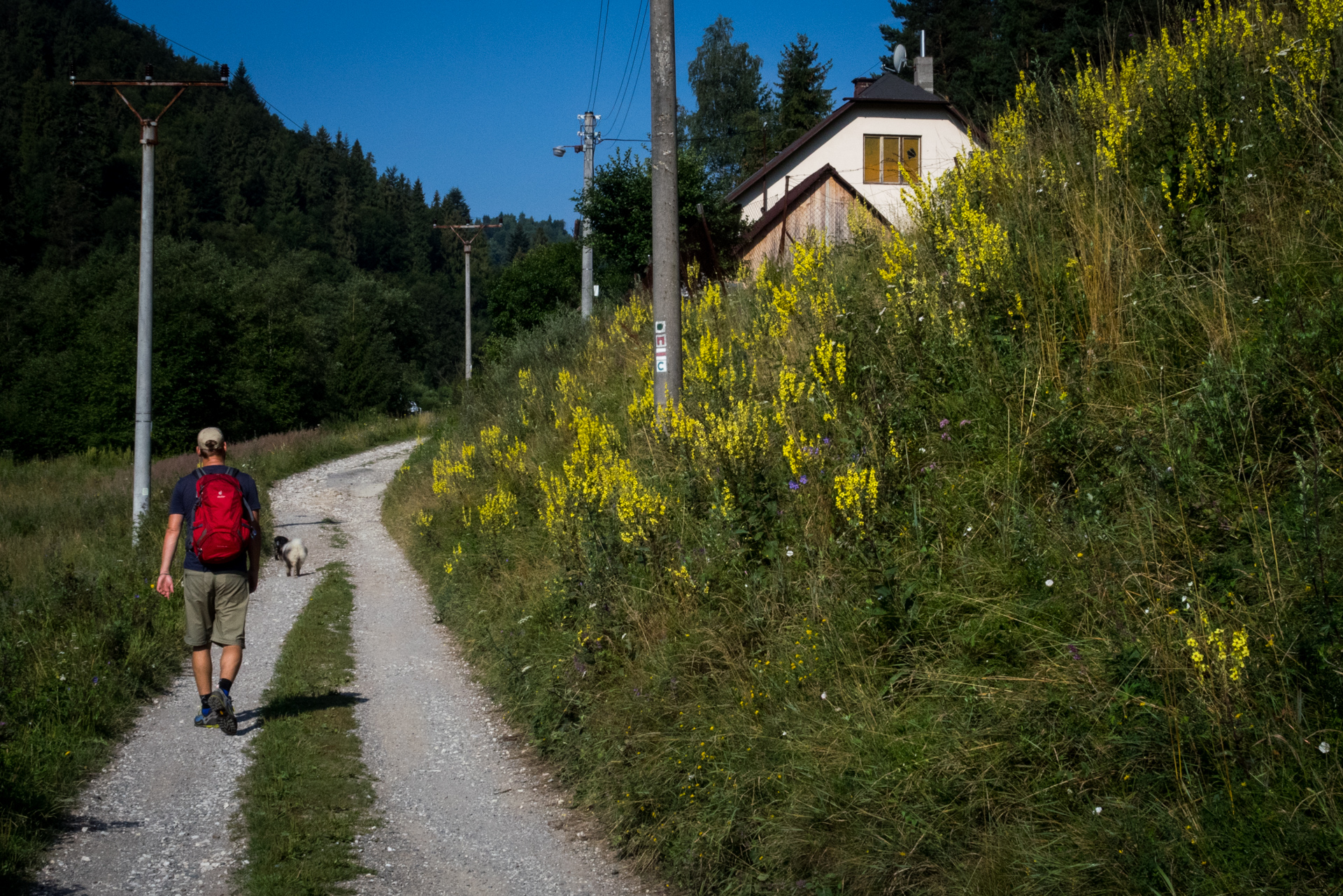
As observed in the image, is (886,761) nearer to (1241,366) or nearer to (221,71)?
(1241,366)

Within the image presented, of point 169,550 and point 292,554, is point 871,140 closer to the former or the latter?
point 292,554

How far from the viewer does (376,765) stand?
6316 mm

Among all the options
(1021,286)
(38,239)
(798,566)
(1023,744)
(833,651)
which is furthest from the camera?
(38,239)

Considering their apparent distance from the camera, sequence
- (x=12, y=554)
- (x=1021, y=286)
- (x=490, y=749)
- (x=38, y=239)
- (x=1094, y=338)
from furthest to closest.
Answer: (x=38, y=239)
(x=12, y=554)
(x=490, y=749)
(x=1021, y=286)
(x=1094, y=338)

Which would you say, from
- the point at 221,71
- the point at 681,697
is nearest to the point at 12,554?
the point at 221,71

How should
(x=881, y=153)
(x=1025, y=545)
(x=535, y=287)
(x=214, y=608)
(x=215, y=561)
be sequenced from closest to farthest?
(x=1025, y=545), (x=215, y=561), (x=214, y=608), (x=881, y=153), (x=535, y=287)

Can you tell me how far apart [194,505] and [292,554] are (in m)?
7.90

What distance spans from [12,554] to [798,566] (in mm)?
15415

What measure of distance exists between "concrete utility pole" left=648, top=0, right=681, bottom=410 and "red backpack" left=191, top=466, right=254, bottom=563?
327cm

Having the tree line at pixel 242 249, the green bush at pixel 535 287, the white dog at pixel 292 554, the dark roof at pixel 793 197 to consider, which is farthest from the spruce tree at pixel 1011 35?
the green bush at pixel 535 287

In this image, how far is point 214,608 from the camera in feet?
22.0

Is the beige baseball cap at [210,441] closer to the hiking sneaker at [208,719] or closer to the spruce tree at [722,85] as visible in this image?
the hiking sneaker at [208,719]

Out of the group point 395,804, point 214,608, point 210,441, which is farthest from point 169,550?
point 395,804

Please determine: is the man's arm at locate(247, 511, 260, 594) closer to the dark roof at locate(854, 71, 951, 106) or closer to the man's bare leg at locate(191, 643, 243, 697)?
the man's bare leg at locate(191, 643, 243, 697)
